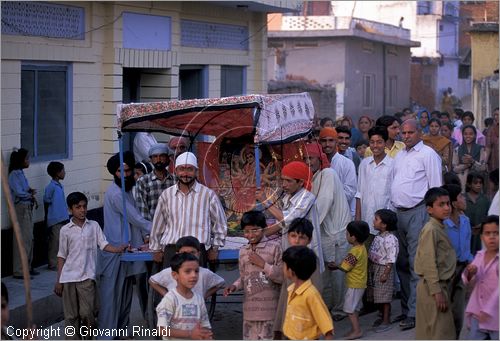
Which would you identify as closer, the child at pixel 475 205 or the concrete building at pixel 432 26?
the child at pixel 475 205

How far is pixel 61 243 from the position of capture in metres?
7.86

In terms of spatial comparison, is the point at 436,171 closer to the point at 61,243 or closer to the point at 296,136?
the point at 296,136

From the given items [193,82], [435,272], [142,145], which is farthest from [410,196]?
[193,82]

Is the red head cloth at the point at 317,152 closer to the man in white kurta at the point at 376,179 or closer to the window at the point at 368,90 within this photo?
the man in white kurta at the point at 376,179

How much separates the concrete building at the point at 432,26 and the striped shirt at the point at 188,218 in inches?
1215

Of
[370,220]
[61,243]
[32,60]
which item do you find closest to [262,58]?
[32,60]

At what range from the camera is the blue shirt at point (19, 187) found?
9680 mm

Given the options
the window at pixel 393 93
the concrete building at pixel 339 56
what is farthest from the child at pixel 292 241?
the window at pixel 393 93

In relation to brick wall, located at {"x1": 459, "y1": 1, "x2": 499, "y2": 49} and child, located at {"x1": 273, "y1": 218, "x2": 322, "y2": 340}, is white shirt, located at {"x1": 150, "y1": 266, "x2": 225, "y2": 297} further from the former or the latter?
brick wall, located at {"x1": 459, "y1": 1, "x2": 499, "y2": 49}

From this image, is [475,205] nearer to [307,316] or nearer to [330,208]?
[330,208]

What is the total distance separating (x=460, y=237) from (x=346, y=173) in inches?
78.5

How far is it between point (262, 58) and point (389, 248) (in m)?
8.30

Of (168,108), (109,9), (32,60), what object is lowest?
(168,108)

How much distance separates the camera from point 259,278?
7184 millimetres
